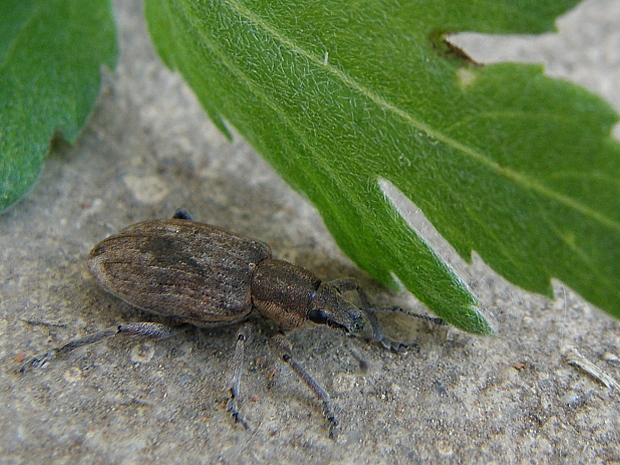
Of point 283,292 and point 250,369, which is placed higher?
point 283,292

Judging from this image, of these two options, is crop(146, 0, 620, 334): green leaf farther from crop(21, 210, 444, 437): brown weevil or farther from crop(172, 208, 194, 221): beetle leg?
crop(172, 208, 194, 221): beetle leg

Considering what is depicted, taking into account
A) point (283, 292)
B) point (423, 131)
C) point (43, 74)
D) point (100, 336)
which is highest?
point (423, 131)

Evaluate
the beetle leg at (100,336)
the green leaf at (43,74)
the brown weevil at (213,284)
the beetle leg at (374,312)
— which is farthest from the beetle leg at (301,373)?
the green leaf at (43,74)

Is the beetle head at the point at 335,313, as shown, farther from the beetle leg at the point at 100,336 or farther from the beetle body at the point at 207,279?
the beetle leg at the point at 100,336

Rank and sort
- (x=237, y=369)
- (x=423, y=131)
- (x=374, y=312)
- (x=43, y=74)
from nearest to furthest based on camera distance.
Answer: (x=423, y=131) < (x=237, y=369) < (x=374, y=312) < (x=43, y=74)

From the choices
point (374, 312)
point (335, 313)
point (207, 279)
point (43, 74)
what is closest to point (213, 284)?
point (207, 279)

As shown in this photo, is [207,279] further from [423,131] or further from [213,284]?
[423,131]

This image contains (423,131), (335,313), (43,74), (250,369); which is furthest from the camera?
(43,74)
